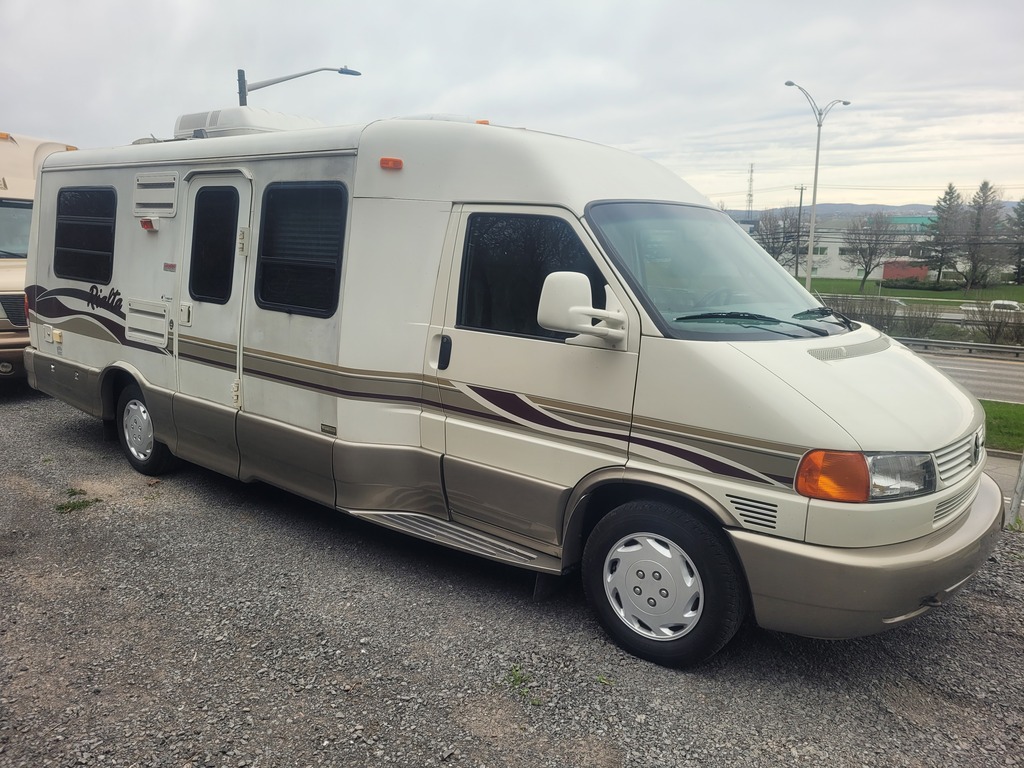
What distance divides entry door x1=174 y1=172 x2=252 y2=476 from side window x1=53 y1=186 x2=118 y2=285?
1.20m

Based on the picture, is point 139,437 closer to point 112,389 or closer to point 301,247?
point 112,389

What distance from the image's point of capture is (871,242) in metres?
56.3

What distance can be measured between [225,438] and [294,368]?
105 cm

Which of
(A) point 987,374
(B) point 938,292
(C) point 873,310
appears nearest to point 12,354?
(A) point 987,374

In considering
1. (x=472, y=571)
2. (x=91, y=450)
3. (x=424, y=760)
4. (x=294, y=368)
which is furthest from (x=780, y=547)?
(x=91, y=450)

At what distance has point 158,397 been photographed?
633cm

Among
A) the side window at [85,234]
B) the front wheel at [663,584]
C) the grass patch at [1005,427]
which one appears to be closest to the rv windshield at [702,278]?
the front wheel at [663,584]

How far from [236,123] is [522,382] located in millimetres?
3717

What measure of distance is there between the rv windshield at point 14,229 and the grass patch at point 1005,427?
12.5m

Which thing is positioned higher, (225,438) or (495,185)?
(495,185)

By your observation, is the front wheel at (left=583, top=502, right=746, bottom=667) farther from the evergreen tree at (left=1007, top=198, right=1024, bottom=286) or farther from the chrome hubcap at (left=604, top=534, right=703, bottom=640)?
the evergreen tree at (left=1007, top=198, right=1024, bottom=286)

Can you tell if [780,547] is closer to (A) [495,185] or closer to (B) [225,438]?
(A) [495,185]

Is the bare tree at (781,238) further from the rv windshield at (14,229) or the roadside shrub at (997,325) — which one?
the rv windshield at (14,229)

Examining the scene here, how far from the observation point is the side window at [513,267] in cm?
409
